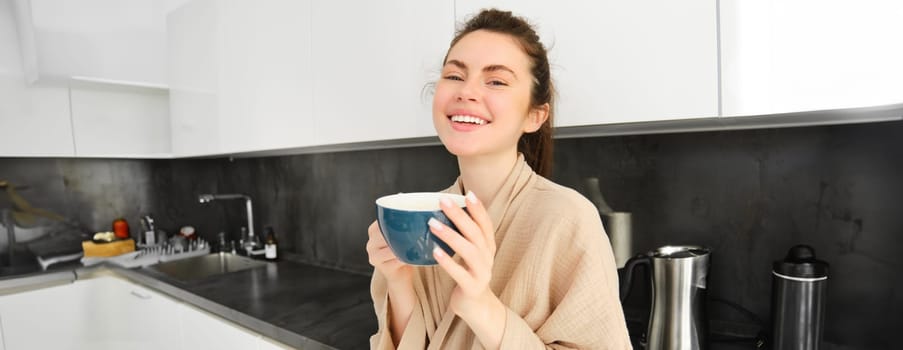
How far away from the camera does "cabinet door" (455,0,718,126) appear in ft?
2.53

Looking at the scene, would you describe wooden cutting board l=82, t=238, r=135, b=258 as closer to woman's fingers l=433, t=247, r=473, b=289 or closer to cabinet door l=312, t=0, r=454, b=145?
cabinet door l=312, t=0, r=454, b=145

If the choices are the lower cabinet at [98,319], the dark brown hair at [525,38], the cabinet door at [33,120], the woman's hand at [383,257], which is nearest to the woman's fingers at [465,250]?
the woman's hand at [383,257]

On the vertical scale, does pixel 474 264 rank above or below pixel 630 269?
above

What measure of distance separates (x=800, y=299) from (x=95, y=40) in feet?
9.04

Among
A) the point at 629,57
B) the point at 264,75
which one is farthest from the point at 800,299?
the point at 264,75

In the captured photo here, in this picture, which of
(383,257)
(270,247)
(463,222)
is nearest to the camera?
(463,222)

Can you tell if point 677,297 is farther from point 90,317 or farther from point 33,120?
point 33,120

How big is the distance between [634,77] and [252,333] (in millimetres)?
1292

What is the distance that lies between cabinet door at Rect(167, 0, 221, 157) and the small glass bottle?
512 mm

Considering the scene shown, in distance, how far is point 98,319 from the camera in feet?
6.93

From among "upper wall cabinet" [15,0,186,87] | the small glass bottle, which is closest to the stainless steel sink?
the small glass bottle

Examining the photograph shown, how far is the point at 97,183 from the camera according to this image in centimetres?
254

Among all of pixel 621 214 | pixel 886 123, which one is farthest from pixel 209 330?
pixel 886 123

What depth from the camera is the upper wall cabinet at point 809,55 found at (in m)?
0.64
